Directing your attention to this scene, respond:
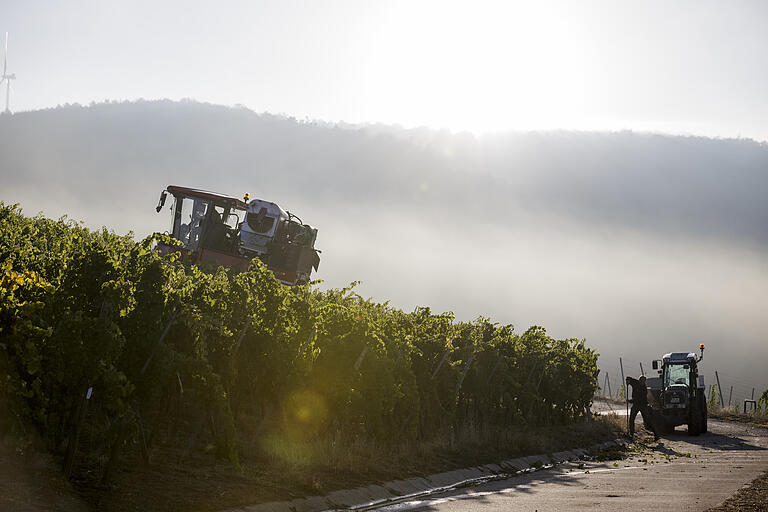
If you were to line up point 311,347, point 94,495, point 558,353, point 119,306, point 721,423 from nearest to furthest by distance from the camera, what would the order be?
point 94,495
point 119,306
point 311,347
point 558,353
point 721,423

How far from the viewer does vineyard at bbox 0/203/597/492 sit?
1019cm

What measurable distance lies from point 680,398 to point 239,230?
19428mm

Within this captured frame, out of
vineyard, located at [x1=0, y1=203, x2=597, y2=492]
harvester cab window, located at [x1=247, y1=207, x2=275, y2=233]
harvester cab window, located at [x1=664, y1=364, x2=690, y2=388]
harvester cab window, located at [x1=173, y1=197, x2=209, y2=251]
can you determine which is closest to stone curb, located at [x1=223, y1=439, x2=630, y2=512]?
vineyard, located at [x1=0, y1=203, x2=597, y2=492]

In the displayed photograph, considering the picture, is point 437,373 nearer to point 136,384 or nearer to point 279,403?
point 279,403

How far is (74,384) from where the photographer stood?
10.2m

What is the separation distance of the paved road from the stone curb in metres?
0.49

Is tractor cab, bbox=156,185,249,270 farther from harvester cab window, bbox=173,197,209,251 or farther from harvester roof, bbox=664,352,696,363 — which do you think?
harvester roof, bbox=664,352,696,363

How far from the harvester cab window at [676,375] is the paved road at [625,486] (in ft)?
27.9

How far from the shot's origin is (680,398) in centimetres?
3319

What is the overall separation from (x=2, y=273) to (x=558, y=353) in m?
24.1

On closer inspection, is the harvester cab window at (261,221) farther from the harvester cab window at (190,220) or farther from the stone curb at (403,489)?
the stone curb at (403,489)

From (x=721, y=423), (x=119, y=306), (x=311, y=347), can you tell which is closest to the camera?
(x=119, y=306)

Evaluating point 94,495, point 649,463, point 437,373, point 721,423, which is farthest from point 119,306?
point 721,423

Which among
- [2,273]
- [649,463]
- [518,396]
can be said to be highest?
[2,273]
